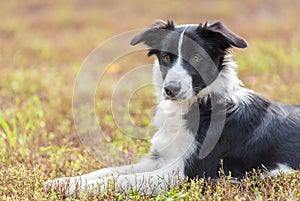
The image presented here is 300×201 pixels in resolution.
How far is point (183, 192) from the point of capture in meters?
3.96

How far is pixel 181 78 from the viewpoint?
14.0ft

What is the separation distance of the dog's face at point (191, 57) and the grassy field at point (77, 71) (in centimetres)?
84

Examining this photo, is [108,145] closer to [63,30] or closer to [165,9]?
[63,30]

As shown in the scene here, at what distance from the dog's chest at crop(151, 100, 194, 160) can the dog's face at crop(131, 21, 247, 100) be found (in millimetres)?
281

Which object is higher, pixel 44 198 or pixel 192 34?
pixel 192 34

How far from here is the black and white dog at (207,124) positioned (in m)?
4.27

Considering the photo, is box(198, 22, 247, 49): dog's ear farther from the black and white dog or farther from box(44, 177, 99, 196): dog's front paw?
box(44, 177, 99, 196): dog's front paw

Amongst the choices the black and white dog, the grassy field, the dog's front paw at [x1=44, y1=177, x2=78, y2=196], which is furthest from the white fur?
the dog's front paw at [x1=44, y1=177, x2=78, y2=196]

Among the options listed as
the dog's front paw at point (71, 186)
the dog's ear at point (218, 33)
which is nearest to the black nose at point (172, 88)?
the dog's ear at point (218, 33)

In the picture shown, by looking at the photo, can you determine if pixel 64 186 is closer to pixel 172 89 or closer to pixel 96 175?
pixel 96 175

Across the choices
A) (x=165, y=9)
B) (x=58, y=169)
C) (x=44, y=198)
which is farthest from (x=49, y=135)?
(x=165, y=9)

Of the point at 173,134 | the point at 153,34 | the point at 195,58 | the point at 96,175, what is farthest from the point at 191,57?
the point at 96,175

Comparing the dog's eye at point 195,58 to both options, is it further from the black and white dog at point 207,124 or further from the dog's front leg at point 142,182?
the dog's front leg at point 142,182

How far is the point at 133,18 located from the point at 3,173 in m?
8.89
